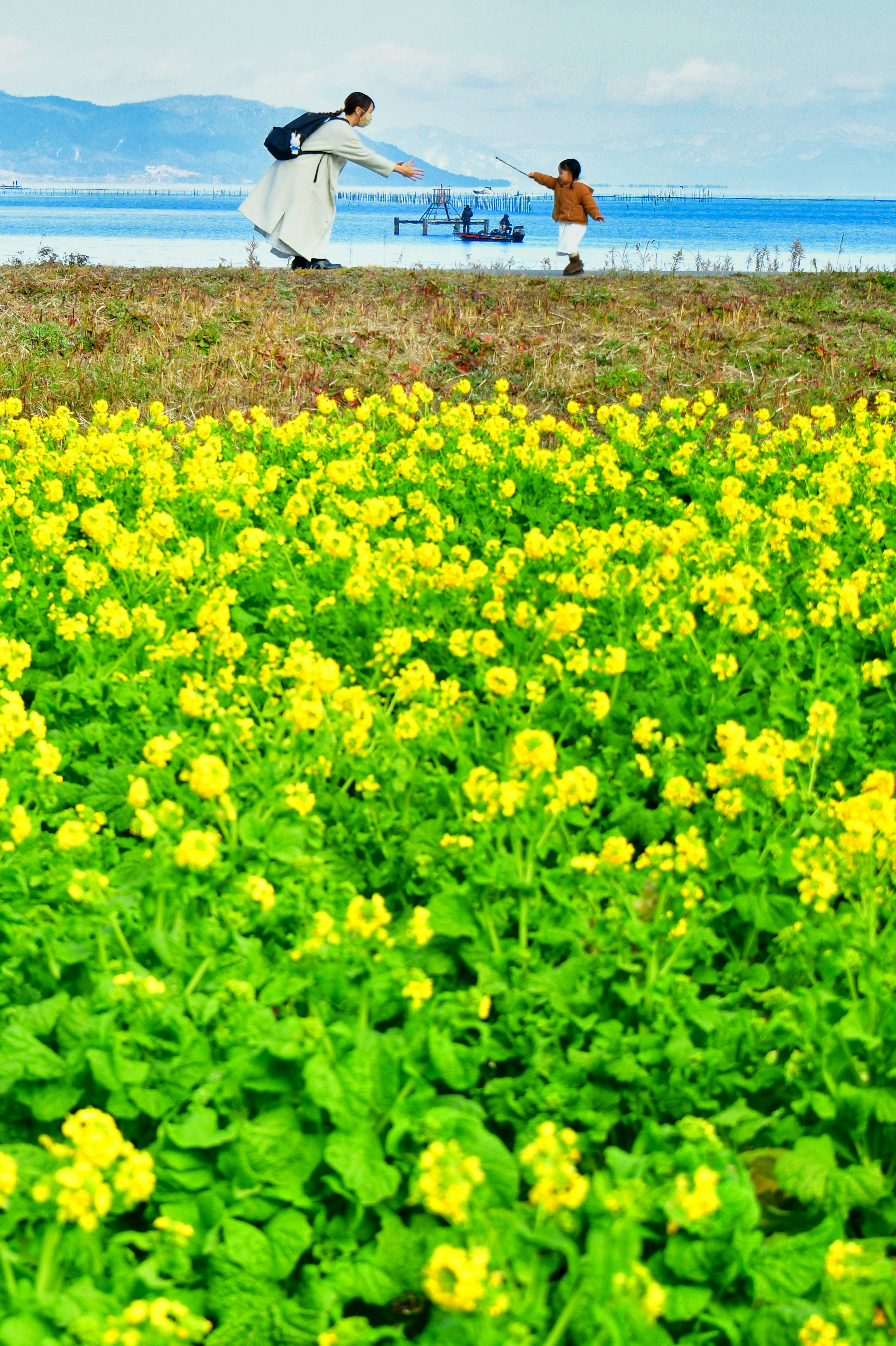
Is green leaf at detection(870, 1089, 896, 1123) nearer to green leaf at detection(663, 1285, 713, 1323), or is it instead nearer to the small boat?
green leaf at detection(663, 1285, 713, 1323)

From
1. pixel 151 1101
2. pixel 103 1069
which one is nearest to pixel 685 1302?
pixel 151 1101

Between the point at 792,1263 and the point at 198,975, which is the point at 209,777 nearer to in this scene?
the point at 198,975

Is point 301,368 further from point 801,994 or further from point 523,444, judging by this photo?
point 801,994

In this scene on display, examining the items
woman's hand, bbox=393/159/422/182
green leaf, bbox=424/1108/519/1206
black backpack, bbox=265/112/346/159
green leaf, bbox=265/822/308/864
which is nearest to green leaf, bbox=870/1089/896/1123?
green leaf, bbox=424/1108/519/1206

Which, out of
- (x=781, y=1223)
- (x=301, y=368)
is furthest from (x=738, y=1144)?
(x=301, y=368)

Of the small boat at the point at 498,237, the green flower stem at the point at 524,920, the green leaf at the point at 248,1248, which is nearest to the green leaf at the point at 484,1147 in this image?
the green leaf at the point at 248,1248

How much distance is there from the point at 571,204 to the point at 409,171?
162 inches

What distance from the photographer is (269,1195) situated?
2246 millimetres

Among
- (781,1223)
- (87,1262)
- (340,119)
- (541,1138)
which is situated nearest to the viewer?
(541,1138)

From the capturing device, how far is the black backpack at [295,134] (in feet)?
44.8

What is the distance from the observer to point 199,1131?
88.4 inches

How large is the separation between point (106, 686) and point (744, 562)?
2.89 m

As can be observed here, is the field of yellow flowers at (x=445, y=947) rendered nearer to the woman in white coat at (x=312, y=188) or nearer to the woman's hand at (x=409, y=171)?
the woman's hand at (x=409, y=171)

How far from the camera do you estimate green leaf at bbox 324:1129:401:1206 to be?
7.11ft
